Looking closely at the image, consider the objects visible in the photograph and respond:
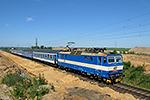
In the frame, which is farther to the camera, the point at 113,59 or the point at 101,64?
the point at 113,59

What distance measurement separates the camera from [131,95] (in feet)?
31.1

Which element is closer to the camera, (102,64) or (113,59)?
(102,64)

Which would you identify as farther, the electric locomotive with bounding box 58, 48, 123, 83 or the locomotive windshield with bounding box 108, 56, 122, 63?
the locomotive windshield with bounding box 108, 56, 122, 63

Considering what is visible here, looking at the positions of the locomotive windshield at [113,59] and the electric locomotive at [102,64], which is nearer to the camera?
the electric locomotive at [102,64]

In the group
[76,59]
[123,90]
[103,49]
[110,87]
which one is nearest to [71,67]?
[76,59]

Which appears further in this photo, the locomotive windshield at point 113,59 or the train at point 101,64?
the locomotive windshield at point 113,59

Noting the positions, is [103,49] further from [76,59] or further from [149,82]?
[149,82]

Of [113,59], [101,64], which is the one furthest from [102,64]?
[113,59]

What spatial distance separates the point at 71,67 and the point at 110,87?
22.7ft

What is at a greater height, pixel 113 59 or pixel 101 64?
pixel 113 59

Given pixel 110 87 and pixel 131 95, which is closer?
pixel 131 95

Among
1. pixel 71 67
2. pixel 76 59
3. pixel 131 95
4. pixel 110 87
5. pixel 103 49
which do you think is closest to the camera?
pixel 131 95

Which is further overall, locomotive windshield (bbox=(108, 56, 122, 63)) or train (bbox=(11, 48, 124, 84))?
locomotive windshield (bbox=(108, 56, 122, 63))

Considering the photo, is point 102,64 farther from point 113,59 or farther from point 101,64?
point 113,59
